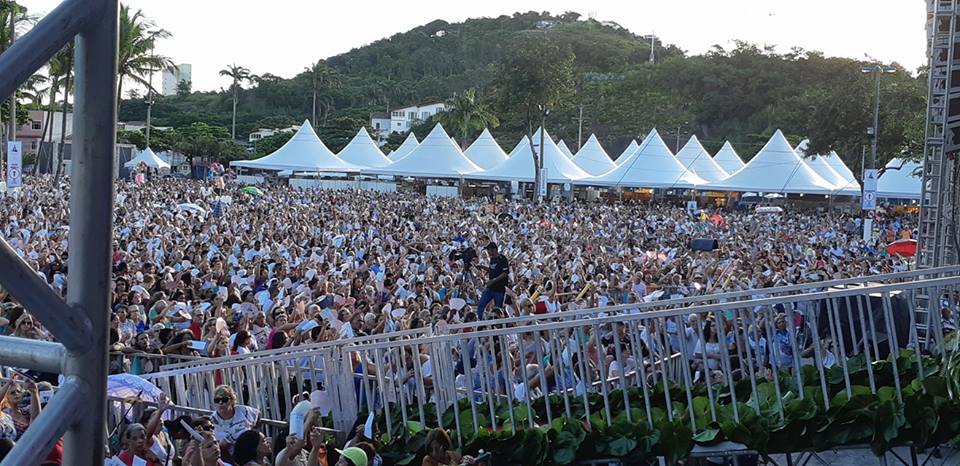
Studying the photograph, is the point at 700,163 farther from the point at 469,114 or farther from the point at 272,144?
the point at 272,144

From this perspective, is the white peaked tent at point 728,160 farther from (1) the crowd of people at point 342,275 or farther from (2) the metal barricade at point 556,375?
(2) the metal barricade at point 556,375

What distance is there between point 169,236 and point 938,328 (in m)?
17.3

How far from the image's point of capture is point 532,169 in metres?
60.1

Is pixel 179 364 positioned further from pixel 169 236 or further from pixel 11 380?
pixel 169 236

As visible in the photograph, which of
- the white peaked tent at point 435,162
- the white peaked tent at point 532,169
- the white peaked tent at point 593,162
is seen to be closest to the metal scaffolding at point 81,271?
the white peaked tent at point 532,169

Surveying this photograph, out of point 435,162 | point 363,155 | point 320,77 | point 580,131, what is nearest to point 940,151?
point 435,162

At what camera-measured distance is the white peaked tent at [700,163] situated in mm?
58750

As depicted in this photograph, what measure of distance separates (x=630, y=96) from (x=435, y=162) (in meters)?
44.4

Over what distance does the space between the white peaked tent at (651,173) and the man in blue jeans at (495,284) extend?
1583 inches

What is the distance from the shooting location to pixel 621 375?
7.45 meters

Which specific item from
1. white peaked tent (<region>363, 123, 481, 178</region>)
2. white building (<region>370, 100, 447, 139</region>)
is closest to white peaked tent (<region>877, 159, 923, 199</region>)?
white peaked tent (<region>363, 123, 481, 178</region>)

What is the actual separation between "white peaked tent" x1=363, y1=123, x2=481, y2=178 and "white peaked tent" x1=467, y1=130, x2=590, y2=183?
1191 millimetres

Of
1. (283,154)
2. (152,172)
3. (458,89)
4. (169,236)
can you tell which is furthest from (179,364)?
(458,89)

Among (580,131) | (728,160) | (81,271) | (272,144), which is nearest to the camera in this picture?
(81,271)
